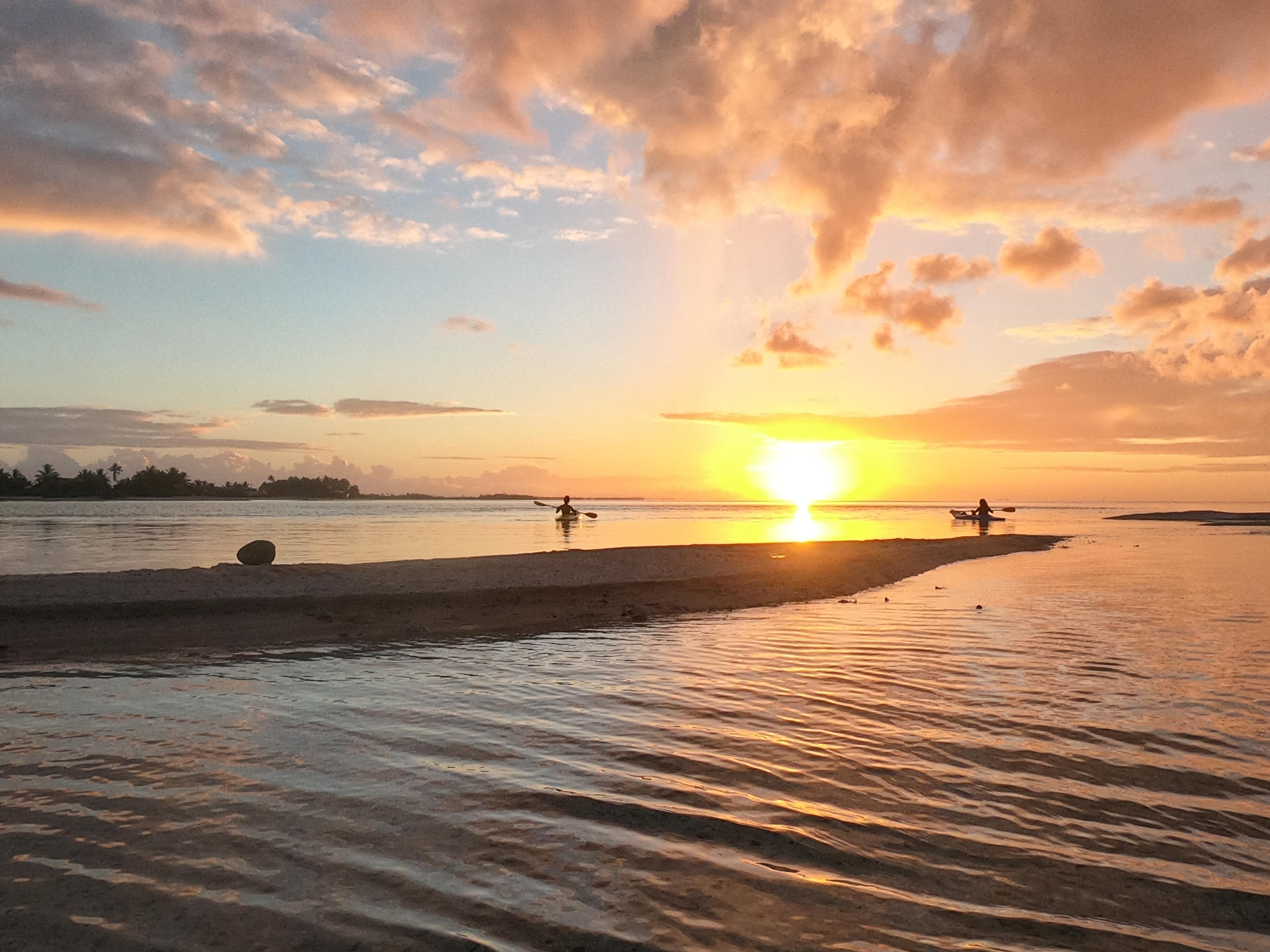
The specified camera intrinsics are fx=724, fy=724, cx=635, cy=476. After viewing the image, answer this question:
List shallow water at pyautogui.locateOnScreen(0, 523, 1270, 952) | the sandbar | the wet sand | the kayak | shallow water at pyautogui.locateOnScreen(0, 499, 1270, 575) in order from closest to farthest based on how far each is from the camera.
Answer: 1. shallow water at pyautogui.locateOnScreen(0, 523, 1270, 952)
2. the wet sand
3. shallow water at pyautogui.locateOnScreen(0, 499, 1270, 575)
4. the kayak
5. the sandbar

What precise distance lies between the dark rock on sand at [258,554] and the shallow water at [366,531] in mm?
3618

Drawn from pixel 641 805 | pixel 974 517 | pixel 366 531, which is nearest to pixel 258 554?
pixel 641 805

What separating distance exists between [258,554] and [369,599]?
323 inches

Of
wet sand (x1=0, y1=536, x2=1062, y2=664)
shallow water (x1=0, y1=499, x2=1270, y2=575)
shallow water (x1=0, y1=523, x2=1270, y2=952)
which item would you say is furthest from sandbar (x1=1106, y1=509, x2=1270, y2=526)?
shallow water (x1=0, y1=523, x2=1270, y2=952)

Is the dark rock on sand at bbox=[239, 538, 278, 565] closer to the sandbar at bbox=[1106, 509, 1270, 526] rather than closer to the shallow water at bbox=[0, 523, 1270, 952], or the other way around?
the shallow water at bbox=[0, 523, 1270, 952]

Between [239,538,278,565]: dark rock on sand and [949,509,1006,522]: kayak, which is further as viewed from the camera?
[949,509,1006,522]: kayak

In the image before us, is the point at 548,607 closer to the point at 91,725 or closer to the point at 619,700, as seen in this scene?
the point at 619,700

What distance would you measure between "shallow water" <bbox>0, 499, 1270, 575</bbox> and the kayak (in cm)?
120

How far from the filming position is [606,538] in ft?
156

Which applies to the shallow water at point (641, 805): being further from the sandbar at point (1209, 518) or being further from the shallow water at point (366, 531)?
the sandbar at point (1209, 518)

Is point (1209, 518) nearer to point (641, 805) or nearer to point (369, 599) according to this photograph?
point (369, 599)

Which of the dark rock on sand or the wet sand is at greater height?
the dark rock on sand

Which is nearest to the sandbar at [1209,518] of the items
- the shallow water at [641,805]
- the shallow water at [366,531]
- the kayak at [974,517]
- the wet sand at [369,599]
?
the shallow water at [366,531]

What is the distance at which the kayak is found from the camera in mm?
71938
